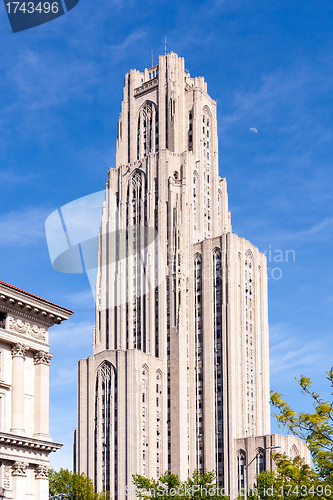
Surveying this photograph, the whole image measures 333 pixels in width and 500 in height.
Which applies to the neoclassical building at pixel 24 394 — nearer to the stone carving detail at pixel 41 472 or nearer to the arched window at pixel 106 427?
the stone carving detail at pixel 41 472

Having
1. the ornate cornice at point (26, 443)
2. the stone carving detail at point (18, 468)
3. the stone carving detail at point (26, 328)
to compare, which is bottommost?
the stone carving detail at point (18, 468)

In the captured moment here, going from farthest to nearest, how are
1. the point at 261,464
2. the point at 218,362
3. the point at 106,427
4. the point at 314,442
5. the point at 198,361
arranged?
the point at 198,361
the point at 218,362
the point at 106,427
the point at 261,464
the point at 314,442

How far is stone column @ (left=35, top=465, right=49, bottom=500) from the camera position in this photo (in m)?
51.2

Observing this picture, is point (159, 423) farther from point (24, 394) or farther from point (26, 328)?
point (26, 328)

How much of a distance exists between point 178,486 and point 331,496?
58905 mm

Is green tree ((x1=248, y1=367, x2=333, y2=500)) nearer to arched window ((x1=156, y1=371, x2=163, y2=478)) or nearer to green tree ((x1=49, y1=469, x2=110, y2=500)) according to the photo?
green tree ((x1=49, y1=469, x2=110, y2=500))

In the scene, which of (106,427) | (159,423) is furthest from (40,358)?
(159,423)

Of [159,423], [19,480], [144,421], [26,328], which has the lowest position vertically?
[19,480]

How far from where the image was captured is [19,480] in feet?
163

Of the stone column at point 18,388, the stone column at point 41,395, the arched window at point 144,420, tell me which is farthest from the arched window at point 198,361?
the stone column at point 18,388

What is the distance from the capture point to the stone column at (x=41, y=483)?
5125 centimetres

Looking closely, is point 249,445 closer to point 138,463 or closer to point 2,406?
point 138,463

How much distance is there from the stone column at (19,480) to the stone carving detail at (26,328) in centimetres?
887

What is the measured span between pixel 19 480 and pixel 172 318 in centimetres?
8644
